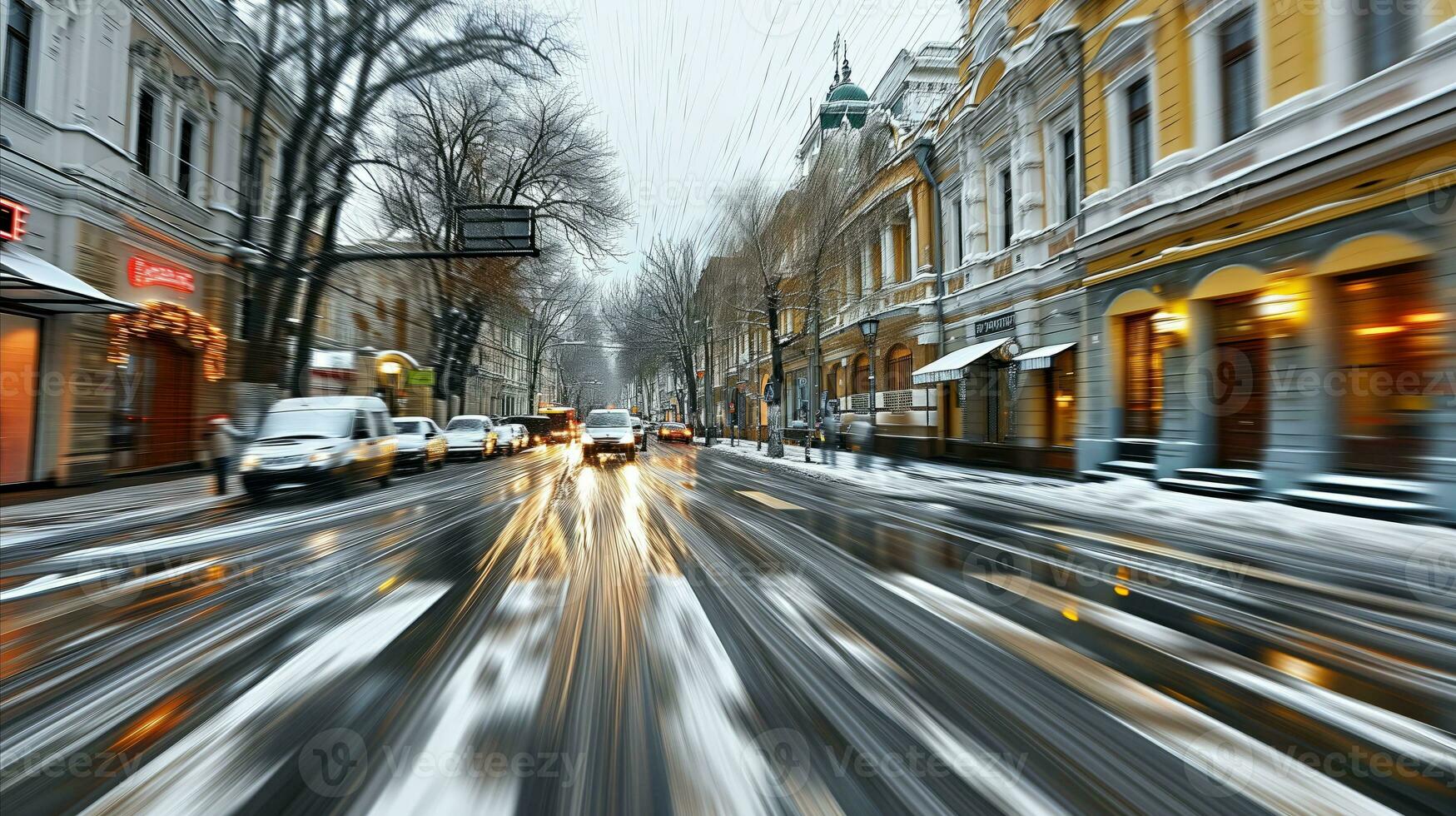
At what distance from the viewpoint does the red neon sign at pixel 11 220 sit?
10609 mm

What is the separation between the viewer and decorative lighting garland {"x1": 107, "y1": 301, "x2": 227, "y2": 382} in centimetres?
1383

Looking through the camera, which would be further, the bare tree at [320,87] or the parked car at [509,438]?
the parked car at [509,438]

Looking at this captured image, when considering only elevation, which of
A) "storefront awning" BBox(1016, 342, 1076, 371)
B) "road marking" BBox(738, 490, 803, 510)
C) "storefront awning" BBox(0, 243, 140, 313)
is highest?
"storefront awning" BBox(0, 243, 140, 313)

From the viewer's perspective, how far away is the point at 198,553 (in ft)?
21.2

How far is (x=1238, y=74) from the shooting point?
1118 cm

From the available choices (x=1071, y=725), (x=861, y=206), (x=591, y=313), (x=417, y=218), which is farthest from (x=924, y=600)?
(x=591, y=313)

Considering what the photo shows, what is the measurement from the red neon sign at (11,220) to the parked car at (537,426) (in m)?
27.9

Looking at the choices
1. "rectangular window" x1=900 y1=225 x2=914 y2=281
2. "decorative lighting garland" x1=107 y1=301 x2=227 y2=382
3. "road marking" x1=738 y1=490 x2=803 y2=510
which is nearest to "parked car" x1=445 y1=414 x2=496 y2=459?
"decorative lighting garland" x1=107 y1=301 x2=227 y2=382

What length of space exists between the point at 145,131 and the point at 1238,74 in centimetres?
2232

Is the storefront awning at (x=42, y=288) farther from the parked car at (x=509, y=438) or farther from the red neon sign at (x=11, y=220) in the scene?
the parked car at (x=509, y=438)

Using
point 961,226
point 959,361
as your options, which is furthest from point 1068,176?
point 961,226

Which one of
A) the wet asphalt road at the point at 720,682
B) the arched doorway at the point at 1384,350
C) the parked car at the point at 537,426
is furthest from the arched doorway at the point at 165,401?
the arched doorway at the point at 1384,350

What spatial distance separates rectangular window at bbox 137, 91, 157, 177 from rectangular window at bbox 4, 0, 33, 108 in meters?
2.78

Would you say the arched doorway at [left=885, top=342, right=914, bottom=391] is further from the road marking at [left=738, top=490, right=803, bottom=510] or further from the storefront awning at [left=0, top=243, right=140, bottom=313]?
the storefront awning at [left=0, top=243, right=140, bottom=313]
